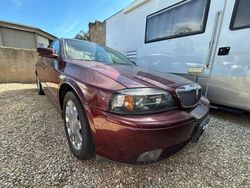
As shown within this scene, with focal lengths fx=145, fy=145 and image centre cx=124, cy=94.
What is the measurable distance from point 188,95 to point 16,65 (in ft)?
21.6

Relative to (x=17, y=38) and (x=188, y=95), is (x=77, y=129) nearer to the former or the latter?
(x=188, y=95)

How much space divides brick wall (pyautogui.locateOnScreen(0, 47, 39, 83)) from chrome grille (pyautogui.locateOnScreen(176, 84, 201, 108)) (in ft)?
21.3

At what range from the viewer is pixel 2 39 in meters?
10.3

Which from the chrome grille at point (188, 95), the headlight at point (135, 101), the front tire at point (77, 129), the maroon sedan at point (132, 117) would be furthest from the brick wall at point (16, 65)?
the chrome grille at point (188, 95)

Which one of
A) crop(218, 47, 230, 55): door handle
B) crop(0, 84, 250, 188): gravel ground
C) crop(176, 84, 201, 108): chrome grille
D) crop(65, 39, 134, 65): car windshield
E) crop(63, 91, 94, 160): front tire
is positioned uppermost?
crop(218, 47, 230, 55): door handle

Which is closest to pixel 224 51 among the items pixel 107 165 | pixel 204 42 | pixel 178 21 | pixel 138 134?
pixel 204 42

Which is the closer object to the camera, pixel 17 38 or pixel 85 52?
pixel 85 52

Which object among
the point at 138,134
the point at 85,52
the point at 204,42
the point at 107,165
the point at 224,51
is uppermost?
the point at 204,42

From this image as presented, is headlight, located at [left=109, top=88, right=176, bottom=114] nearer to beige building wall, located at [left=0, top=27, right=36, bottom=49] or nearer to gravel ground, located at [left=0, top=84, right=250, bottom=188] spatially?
gravel ground, located at [left=0, top=84, right=250, bottom=188]

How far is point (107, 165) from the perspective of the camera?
1478 mm

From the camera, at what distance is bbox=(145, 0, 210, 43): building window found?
2701 mm

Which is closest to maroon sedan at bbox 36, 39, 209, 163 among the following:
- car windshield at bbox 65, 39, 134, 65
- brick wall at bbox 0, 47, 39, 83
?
car windshield at bbox 65, 39, 134, 65

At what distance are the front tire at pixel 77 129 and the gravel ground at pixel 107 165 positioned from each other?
0.15 metres

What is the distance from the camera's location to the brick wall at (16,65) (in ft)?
17.7
